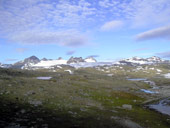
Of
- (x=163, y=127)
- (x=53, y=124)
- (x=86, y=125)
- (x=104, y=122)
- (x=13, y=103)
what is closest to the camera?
(x=53, y=124)

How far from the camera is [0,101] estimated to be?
3375 centimetres

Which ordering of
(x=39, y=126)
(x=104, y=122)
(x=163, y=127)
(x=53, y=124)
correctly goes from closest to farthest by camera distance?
(x=39, y=126) < (x=53, y=124) < (x=104, y=122) < (x=163, y=127)

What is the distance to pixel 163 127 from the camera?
3647 centimetres

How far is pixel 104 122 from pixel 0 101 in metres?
21.0

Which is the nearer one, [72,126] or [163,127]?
[72,126]

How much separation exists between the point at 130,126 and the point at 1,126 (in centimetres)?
2289

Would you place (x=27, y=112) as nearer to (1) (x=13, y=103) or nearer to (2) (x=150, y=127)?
(1) (x=13, y=103)

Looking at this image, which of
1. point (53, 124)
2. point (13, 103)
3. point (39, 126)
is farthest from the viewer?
point (13, 103)

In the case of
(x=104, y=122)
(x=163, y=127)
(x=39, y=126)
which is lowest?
(x=163, y=127)

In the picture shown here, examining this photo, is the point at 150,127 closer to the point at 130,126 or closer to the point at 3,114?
the point at 130,126

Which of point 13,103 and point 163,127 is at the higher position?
point 13,103

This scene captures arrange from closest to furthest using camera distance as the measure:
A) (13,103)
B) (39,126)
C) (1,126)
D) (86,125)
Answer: (1,126) → (39,126) → (86,125) → (13,103)

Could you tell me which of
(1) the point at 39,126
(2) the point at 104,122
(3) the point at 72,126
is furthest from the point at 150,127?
(1) the point at 39,126

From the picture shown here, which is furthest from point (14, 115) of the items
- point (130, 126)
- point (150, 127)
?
point (150, 127)
